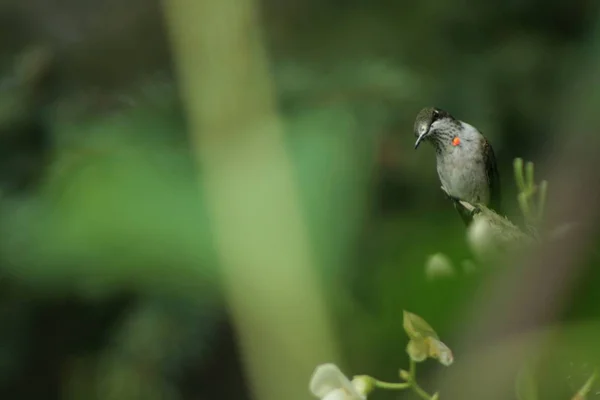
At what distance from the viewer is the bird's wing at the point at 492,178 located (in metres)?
0.21

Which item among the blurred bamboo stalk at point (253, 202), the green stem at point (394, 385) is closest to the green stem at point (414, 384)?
the green stem at point (394, 385)

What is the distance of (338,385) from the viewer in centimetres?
29

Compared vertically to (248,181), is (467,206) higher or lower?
higher

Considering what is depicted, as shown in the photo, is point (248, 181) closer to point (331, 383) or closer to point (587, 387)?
point (331, 383)

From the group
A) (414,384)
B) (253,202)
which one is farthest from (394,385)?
(253,202)

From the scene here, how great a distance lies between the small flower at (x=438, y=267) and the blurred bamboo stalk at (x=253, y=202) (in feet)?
0.67

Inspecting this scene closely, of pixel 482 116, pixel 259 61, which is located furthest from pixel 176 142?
pixel 482 116

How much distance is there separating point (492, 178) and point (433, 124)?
0.03 metres

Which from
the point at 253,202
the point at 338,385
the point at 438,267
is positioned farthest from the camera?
the point at 253,202

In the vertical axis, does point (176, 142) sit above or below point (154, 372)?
above

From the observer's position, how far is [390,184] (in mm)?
646

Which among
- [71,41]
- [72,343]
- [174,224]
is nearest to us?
[174,224]

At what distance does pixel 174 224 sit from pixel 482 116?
32cm

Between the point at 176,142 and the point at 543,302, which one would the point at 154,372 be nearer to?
the point at 176,142
